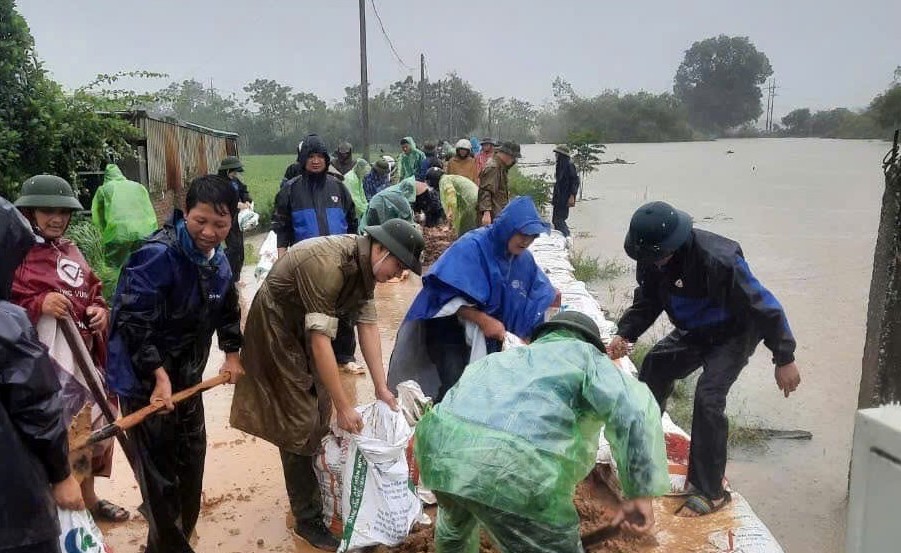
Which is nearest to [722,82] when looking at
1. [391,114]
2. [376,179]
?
[391,114]

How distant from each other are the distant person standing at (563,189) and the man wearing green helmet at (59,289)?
24.3 ft

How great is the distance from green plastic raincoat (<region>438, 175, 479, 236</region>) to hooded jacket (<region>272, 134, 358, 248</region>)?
2.80m

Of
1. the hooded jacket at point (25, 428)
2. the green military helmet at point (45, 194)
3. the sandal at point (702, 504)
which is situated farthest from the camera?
the sandal at point (702, 504)

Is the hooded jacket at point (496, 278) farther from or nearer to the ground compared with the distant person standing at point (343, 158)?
nearer to the ground

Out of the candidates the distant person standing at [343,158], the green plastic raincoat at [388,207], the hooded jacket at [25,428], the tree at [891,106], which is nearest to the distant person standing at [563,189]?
the distant person standing at [343,158]

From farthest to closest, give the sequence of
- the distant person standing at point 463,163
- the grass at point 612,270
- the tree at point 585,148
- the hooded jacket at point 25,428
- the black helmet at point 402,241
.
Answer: the tree at point 585,148
the distant person standing at point 463,163
the grass at point 612,270
the black helmet at point 402,241
the hooded jacket at point 25,428

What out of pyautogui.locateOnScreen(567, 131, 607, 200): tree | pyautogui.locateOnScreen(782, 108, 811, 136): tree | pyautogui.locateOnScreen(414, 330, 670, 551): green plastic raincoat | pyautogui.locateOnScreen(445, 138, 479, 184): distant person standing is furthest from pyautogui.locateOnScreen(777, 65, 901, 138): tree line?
pyautogui.locateOnScreen(414, 330, 670, 551): green plastic raincoat

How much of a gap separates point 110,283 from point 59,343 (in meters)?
3.59

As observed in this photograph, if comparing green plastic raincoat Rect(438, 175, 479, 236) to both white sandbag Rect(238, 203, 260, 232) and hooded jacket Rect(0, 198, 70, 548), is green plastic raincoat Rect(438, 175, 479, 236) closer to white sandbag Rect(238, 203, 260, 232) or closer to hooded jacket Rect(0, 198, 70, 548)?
white sandbag Rect(238, 203, 260, 232)

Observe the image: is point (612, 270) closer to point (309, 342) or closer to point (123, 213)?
point (123, 213)

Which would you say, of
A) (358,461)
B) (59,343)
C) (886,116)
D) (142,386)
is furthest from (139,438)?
(886,116)

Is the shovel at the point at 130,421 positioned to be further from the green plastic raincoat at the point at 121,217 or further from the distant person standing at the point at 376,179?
the distant person standing at the point at 376,179

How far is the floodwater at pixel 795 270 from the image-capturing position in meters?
4.14

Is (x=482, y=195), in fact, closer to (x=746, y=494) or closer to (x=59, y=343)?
(x=746, y=494)
